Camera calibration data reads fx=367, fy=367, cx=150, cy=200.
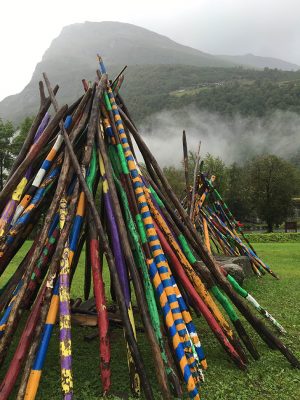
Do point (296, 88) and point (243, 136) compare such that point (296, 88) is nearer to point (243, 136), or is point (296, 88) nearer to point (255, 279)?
point (243, 136)

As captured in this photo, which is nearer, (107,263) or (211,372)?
(211,372)

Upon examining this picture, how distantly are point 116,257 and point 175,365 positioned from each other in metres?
1.06

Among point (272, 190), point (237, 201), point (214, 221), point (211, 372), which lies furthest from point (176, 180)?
point (211, 372)

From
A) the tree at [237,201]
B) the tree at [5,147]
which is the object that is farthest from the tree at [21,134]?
the tree at [237,201]

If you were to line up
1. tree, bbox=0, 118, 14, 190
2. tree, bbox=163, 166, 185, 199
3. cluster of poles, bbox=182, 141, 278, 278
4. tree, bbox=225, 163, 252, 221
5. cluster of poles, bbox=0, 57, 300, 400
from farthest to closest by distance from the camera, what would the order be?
tree, bbox=225, 163, 252, 221 < tree, bbox=163, 166, 185, 199 < tree, bbox=0, 118, 14, 190 < cluster of poles, bbox=182, 141, 278, 278 < cluster of poles, bbox=0, 57, 300, 400

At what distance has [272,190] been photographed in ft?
113

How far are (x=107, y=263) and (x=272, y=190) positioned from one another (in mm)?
33274

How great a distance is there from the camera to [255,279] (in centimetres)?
838

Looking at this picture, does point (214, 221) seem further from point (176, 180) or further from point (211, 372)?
point (176, 180)

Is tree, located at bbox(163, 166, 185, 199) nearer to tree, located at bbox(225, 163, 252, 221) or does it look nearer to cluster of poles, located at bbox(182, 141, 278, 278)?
tree, located at bbox(225, 163, 252, 221)

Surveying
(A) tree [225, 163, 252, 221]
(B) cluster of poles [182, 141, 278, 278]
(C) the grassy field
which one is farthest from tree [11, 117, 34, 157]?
(A) tree [225, 163, 252, 221]

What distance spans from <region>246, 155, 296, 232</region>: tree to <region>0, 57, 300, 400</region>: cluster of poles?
3134cm

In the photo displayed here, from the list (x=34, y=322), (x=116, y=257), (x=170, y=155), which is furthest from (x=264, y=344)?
(x=170, y=155)

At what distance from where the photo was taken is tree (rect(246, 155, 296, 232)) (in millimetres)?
33938
